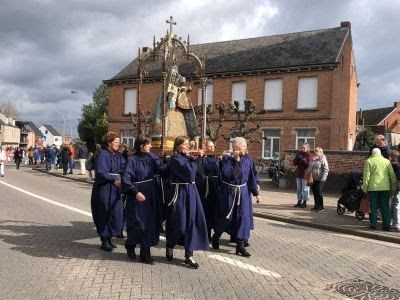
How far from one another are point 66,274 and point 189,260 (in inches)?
65.2

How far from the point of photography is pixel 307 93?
2869 cm

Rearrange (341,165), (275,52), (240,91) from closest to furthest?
(341,165), (275,52), (240,91)

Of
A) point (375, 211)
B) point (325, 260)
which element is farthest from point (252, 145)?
point (325, 260)

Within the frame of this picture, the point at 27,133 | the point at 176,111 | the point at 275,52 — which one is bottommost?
the point at 176,111

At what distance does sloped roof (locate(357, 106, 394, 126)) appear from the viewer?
6044 cm

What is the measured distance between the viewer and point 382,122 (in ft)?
193

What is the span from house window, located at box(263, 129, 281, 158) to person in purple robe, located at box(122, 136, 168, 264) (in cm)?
2332

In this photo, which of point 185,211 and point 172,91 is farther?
point 172,91

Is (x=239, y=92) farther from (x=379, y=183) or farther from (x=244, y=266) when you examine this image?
(x=244, y=266)

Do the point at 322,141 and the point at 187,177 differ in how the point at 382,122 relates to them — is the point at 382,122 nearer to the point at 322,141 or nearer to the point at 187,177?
the point at 322,141

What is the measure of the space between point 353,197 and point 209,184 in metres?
4.98

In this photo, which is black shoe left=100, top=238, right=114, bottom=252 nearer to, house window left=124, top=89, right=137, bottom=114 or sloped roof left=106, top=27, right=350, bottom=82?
sloped roof left=106, top=27, right=350, bottom=82

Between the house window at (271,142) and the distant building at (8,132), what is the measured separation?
232ft

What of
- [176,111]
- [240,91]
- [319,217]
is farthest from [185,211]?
[240,91]
